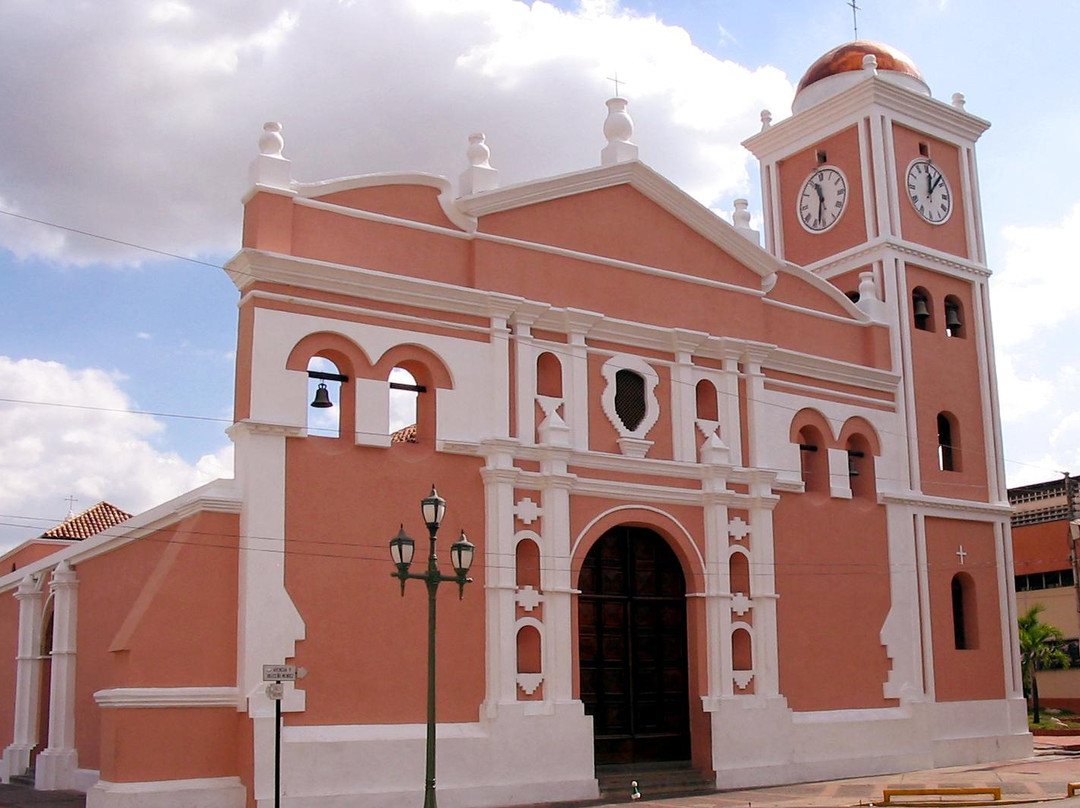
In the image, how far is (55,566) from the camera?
22516 millimetres

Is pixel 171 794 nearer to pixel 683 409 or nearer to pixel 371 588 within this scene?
pixel 371 588

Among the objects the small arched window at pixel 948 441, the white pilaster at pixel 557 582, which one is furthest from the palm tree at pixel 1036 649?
the white pilaster at pixel 557 582

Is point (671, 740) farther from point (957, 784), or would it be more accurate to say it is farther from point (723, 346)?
point (723, 346)

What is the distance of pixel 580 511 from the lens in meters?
19.3

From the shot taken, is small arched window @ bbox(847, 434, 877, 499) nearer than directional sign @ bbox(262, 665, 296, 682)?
No

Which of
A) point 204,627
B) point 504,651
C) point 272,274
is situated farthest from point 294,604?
point 272,274

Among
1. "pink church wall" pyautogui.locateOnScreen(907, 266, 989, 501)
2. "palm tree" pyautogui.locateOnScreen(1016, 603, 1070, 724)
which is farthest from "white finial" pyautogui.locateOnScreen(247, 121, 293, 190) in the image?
"palm tree" pyautogui.locateOnScreen(1016, 603, 1070, 724)

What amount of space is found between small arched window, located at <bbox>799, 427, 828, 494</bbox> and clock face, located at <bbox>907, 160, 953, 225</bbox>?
5.90 m

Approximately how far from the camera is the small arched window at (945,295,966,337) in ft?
85.0

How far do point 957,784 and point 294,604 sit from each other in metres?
10.8

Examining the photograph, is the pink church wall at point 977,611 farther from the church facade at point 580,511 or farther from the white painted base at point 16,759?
the white painted base at point 16,759

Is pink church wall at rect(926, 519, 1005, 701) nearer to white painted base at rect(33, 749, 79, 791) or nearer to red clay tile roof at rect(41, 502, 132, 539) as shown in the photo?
white painted base at rect(33, 749, 79, 791)

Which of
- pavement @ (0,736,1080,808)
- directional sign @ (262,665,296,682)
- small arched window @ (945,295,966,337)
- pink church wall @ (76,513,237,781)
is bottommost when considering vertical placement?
pavement @ (0,736,1080,808)

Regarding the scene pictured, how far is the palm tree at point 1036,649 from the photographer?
1440 inches
